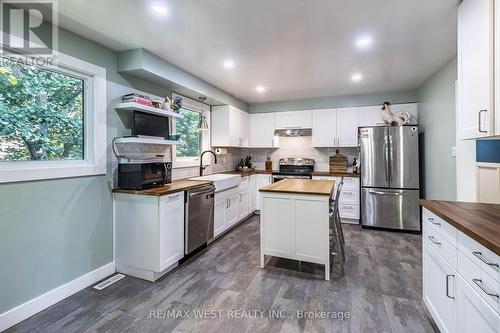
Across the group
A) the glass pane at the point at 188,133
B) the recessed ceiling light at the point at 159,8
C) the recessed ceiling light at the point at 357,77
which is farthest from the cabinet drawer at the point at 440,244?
the glass pane at the point at 188,133

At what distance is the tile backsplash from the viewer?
508 centimetres

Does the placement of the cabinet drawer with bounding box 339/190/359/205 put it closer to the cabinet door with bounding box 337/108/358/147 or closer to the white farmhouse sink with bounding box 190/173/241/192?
the cabinet door with bounding box 337/108/358/147

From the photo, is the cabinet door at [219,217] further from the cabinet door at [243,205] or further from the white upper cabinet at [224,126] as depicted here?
the white upper cabinet at [224,126]

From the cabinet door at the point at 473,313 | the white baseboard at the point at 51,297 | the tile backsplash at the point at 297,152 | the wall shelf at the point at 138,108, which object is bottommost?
the white baseboard at the point at 51,297

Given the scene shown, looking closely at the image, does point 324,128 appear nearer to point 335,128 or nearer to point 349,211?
point 335,128

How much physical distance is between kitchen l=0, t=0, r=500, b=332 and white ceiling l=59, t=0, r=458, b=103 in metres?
0.02

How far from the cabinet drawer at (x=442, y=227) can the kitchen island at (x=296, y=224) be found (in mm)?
849

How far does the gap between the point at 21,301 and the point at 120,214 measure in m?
0.99

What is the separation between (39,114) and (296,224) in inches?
103

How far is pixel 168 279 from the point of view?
2.51 m

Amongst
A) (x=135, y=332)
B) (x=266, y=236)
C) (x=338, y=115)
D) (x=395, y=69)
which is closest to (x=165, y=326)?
(x=135, y=332)

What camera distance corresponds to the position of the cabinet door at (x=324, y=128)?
4.79 metres

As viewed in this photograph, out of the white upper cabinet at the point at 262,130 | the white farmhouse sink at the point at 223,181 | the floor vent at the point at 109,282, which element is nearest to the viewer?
the floor vent at the point at 109,282

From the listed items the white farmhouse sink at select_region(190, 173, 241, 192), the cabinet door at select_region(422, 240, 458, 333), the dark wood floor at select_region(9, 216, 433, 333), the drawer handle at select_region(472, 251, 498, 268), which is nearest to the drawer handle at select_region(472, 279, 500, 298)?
the drawer handle at select_region(472, 251, 498, 268)
